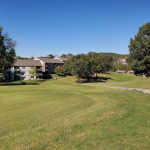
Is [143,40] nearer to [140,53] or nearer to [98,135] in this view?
[140,53]

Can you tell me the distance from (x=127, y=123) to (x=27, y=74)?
117772 millimetres

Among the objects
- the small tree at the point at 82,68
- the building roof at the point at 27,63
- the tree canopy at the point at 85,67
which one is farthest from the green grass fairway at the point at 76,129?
the building roof at the point at 27,63

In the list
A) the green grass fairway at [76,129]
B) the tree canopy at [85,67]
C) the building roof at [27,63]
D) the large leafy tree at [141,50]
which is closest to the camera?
the green grass fairway at [76,129]

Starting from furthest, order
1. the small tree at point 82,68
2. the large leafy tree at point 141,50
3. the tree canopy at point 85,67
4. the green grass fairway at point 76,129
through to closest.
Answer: the tree canopy at point 85,67, the small tree at point 82,68, the large leafy tree at point 141,50, the green grass fairway at point 76,129

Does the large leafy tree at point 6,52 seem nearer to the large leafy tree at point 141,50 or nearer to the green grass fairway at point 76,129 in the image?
the large leafy tree at point 141,50

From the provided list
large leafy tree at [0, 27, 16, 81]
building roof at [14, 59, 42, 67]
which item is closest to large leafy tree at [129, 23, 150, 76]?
large leafy tree at [0, 27, 16, 81]

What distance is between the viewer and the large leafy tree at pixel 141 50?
222 feet

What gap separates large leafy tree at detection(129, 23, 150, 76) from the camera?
222 feet

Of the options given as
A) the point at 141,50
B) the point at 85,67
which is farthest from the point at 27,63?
the point at 141,50

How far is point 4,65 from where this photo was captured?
85188mm

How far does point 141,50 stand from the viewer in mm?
69000

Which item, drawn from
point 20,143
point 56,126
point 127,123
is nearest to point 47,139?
point 20,143

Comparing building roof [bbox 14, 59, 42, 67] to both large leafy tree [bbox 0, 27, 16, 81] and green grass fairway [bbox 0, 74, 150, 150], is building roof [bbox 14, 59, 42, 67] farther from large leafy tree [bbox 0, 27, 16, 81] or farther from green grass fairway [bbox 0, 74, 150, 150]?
green grass fairway [bbox 0, 74, 150, 150]

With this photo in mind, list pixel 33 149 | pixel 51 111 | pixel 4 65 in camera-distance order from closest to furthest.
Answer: pixel 33 149, pixel 51 111, pixel 4 65
